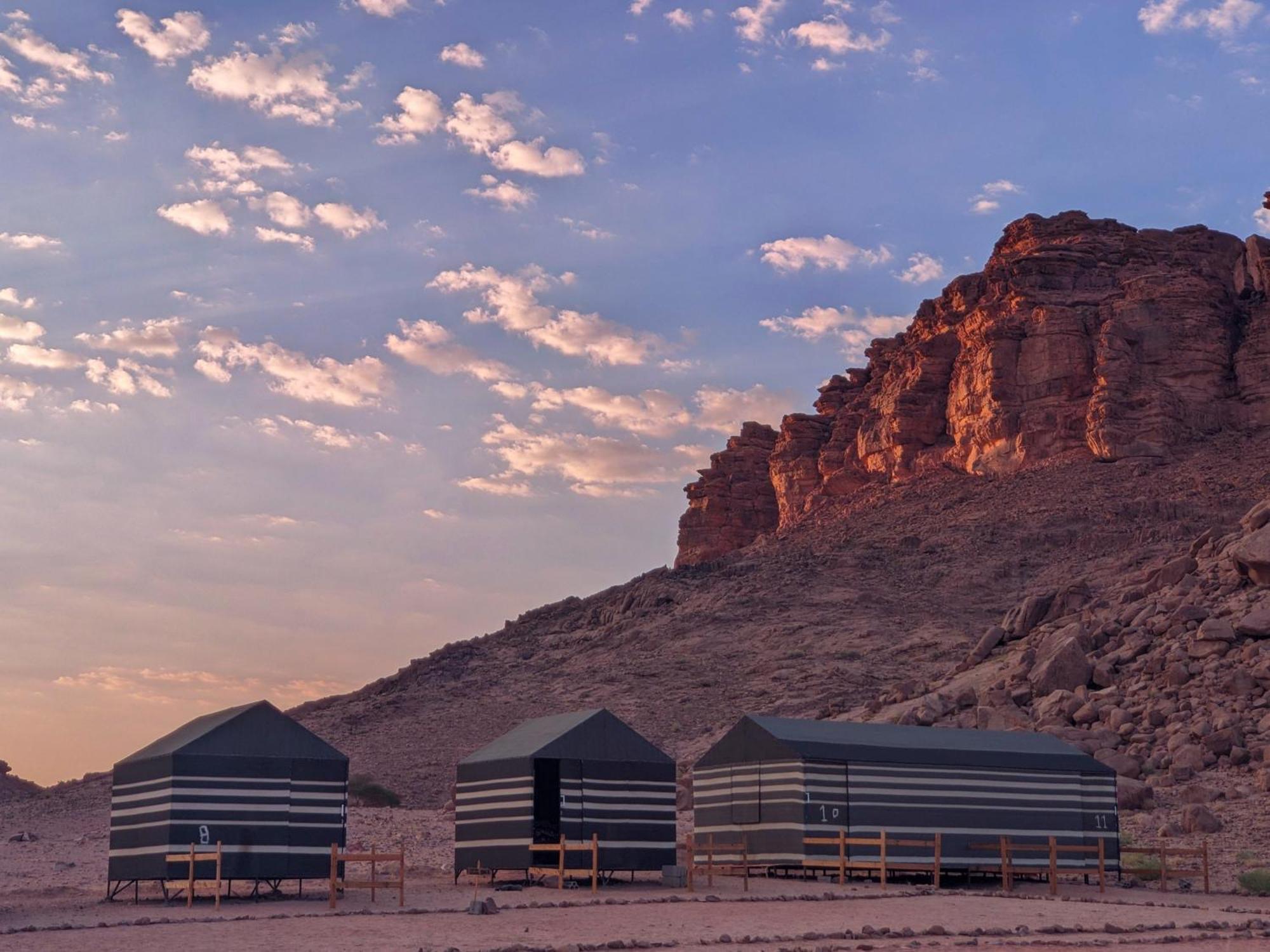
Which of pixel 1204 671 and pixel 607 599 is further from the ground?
pixel 607 599

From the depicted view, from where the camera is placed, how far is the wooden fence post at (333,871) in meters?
27.8

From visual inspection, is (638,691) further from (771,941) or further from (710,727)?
(771,941)

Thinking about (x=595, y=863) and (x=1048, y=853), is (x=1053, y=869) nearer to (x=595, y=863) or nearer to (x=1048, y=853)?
(x=1048, y=853)

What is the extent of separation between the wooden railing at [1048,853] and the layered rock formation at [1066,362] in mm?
62384

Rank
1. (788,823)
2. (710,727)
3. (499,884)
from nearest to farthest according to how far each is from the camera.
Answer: (499,884), (788,823), (710,727)

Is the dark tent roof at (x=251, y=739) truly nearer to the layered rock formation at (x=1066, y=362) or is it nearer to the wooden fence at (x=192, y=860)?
the wooden fence at (x=192, y=860)

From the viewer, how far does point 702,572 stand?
93688mm

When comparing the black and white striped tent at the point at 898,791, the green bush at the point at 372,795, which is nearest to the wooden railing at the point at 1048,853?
the black and white striped tent at the point at 898,791

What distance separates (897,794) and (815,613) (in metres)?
44.4

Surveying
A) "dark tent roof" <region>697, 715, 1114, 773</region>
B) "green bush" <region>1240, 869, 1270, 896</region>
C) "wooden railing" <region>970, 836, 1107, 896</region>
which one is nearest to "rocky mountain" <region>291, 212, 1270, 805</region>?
"dark tent roof" <region>697, 715, 1114, 773</region>

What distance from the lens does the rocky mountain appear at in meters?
50.1

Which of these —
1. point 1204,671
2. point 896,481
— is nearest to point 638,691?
point 1204,671

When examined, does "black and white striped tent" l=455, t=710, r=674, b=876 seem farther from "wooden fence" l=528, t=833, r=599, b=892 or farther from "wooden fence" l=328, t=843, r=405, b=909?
"wooden fence" l=328, t=843, r=405, b=909

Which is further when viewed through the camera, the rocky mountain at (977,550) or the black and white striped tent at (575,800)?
the rocky mountain at (977,550)
